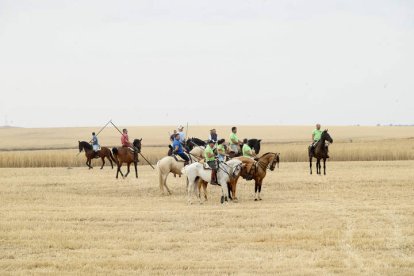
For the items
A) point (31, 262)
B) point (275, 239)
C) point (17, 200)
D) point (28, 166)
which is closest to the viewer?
point (31, 262)

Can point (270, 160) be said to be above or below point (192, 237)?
above

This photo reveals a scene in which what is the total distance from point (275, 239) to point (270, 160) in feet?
27.0

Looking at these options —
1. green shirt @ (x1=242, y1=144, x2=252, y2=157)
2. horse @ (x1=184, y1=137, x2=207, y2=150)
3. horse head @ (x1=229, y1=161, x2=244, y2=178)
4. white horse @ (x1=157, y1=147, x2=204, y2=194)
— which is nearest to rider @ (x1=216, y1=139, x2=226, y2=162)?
horse head @ (x1=229, y1=161, x2=244, y2=178)

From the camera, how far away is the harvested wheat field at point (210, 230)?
1230 centimetres

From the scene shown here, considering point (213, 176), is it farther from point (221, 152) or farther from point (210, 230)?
point (210, 230)

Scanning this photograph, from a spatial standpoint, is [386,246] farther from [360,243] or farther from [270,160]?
[270,160]

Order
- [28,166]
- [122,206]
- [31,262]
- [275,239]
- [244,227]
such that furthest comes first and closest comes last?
1. [28,166]
2. [122,206]
3. [244,227]
4. [275,239]
5. [31,262]

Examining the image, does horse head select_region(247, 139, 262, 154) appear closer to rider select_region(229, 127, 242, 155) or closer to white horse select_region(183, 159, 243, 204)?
rider select_region(229, 127, 242, 155)

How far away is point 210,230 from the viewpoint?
16.0m

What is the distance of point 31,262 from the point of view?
12.5 meters

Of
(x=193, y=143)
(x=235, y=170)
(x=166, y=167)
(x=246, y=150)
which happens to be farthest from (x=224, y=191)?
(x=193, y=143)

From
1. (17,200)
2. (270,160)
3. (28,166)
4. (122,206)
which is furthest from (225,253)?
(28,166)

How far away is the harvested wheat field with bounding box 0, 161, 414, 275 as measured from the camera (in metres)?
12.3

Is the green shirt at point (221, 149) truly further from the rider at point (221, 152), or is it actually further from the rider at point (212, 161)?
the rider at point (212, 161)
